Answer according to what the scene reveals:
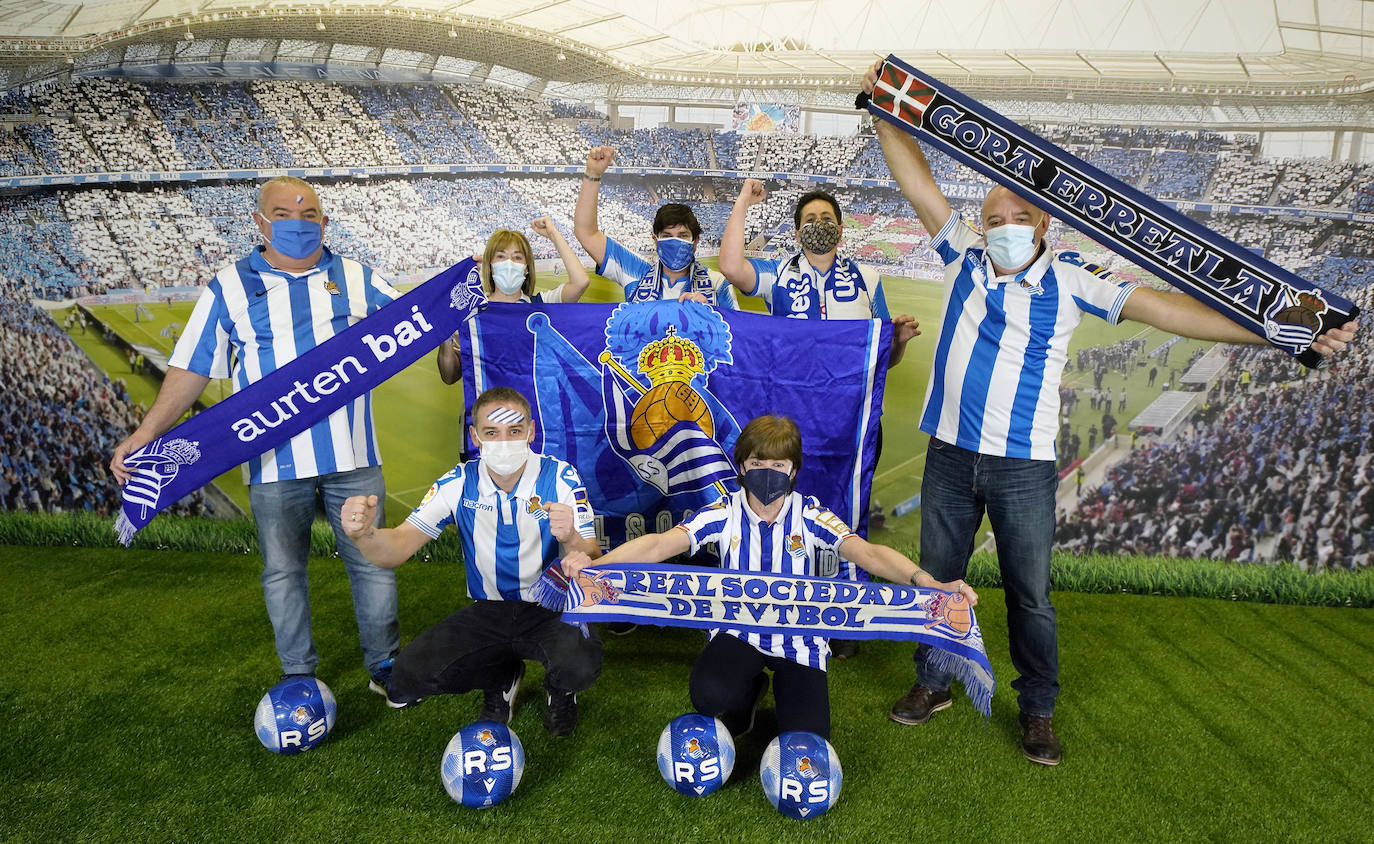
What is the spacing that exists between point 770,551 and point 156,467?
207cm

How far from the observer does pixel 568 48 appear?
4.87m

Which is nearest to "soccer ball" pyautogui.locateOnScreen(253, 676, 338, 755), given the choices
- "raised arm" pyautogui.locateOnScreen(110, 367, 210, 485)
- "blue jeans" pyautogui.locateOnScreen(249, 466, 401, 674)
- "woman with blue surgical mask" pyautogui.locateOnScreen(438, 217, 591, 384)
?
"blue jeans" pyautogui.locateOnScreen(249, 466, 401, 674)

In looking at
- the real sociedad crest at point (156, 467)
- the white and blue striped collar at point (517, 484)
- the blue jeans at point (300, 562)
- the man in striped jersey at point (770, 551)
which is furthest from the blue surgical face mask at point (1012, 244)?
the real sociedad crest at point (156, 467)

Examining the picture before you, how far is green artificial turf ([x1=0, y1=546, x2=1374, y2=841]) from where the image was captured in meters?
2.25

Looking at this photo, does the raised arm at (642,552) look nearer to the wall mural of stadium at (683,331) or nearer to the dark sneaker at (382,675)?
the wall mural of stadium at (683,331)

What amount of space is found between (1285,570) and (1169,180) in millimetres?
2316

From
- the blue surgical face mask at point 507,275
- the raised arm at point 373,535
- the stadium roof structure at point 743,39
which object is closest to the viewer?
the raised arm at point 373,535

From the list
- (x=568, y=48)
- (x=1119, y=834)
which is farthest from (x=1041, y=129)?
(x=1119, y=834)

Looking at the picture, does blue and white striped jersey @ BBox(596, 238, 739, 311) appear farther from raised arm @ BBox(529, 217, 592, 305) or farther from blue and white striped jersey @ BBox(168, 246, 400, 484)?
blue and white striped jersey @ BBox(168, 246, 400, 484)

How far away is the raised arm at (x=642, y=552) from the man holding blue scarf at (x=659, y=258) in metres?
1.05

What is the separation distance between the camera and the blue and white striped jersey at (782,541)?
2.36m

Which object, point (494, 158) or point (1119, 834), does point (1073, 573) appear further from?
point (494, 158)

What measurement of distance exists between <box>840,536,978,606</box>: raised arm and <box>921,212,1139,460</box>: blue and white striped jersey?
19.3 inches

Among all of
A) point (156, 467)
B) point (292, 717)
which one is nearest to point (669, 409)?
point (292, 717)
